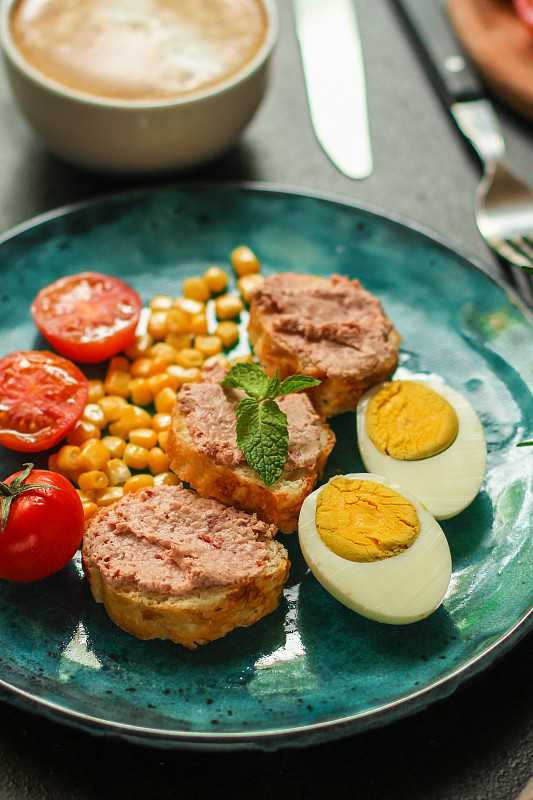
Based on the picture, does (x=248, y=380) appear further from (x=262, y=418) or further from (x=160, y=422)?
(x=160, y=422)

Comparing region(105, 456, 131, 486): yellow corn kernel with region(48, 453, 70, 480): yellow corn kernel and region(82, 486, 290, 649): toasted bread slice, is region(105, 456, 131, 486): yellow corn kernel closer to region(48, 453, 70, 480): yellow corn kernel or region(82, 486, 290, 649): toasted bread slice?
region(48, 453, 70, 480): yellow corn kernel

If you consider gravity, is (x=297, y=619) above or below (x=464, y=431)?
below

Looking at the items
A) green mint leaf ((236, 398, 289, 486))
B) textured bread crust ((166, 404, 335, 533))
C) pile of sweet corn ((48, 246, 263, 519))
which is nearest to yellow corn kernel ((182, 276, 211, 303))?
pile of sweet corn ((48, 246, 263, 519))

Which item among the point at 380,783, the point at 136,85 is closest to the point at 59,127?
the point at 136,85

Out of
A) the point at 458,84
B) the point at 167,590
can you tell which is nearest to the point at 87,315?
the point at 167,590

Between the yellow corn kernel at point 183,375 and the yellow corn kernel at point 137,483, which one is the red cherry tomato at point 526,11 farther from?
the yellow corn kernel at point 137,483

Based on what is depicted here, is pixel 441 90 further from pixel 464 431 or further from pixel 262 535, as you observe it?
pixel 262 535
